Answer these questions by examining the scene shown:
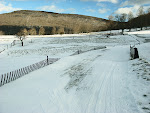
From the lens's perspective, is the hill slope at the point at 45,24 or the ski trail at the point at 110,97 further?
the hill slope at the point at 45,24

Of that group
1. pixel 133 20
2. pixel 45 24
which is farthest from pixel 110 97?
pixel 45 24

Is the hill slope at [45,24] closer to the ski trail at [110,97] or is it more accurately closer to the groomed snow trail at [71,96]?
the groomed snow trail at [71,96]

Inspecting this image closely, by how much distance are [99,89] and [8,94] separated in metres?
5.87

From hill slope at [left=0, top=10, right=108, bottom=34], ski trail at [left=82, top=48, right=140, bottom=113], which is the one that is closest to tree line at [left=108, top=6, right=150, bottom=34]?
hill slope at [left=0, top=10, right=108, bottom=34]

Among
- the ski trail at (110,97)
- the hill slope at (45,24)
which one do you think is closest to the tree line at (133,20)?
the hill slope at (45,24)

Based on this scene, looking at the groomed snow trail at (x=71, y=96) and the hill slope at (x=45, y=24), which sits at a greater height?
the hill slope at (x=45, y=24)

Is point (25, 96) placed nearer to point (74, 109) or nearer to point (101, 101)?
point (74, 109)

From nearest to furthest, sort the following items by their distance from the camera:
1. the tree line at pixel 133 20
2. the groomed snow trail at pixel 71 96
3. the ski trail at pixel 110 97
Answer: the ski trail at pixel 110 97 → the groomed snow trail at pixel 71 96 → the tree line at pixel 133 20

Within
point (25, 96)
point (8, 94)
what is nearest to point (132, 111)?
point (25, 96)

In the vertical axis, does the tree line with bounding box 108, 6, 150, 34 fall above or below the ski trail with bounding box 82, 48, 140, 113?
above

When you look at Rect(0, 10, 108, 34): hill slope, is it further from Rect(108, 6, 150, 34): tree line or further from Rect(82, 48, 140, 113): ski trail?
Rect(82, 48, 140, 113): ski trail

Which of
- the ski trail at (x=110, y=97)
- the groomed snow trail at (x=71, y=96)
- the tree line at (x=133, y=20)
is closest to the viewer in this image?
the ski trail at (x=110, y=97)

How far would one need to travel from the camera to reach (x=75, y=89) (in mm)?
8117

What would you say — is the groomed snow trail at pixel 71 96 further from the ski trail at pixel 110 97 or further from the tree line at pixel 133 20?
the tree line at pixel 133 20
